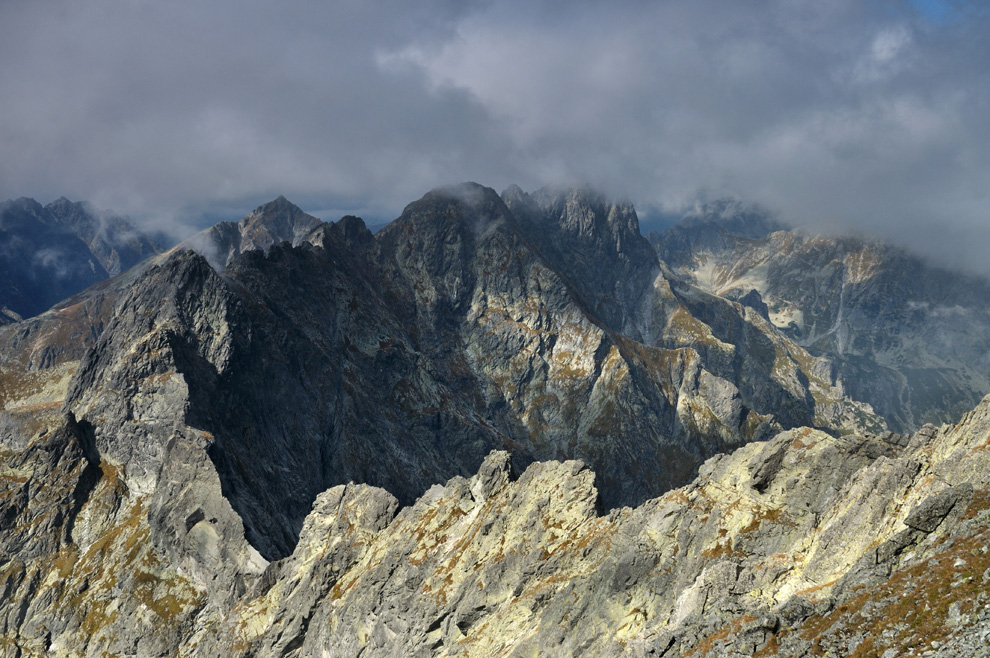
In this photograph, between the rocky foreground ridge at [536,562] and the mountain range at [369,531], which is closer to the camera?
the rocky foreground ridge at [536,562]

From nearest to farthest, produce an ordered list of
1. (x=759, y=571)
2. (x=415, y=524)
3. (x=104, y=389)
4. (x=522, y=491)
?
(x=759, y=571), (x=522, y=491), (x=415, y=524), (x=104, y=389)

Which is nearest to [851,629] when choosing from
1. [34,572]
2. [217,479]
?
[217,479]

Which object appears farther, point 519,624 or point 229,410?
point 229,410

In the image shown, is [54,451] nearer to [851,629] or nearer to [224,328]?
[224,328]

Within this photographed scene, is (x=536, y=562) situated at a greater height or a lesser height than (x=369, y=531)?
lesser

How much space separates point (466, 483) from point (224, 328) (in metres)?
122

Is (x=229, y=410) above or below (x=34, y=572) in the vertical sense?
above

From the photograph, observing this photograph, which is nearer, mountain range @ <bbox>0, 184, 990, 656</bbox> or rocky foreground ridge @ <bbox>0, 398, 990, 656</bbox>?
rocky foreground ridge @ <bbox>0, 398, 990, 656</bbox>

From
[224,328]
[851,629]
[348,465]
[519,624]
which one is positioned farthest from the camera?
[348,465]

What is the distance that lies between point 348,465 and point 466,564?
415ft

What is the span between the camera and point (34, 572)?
131375 millimetres

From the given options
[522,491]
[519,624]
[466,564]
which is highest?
[522,491]

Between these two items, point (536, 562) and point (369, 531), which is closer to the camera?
point (536, 562)

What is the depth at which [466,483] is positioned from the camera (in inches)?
3696
